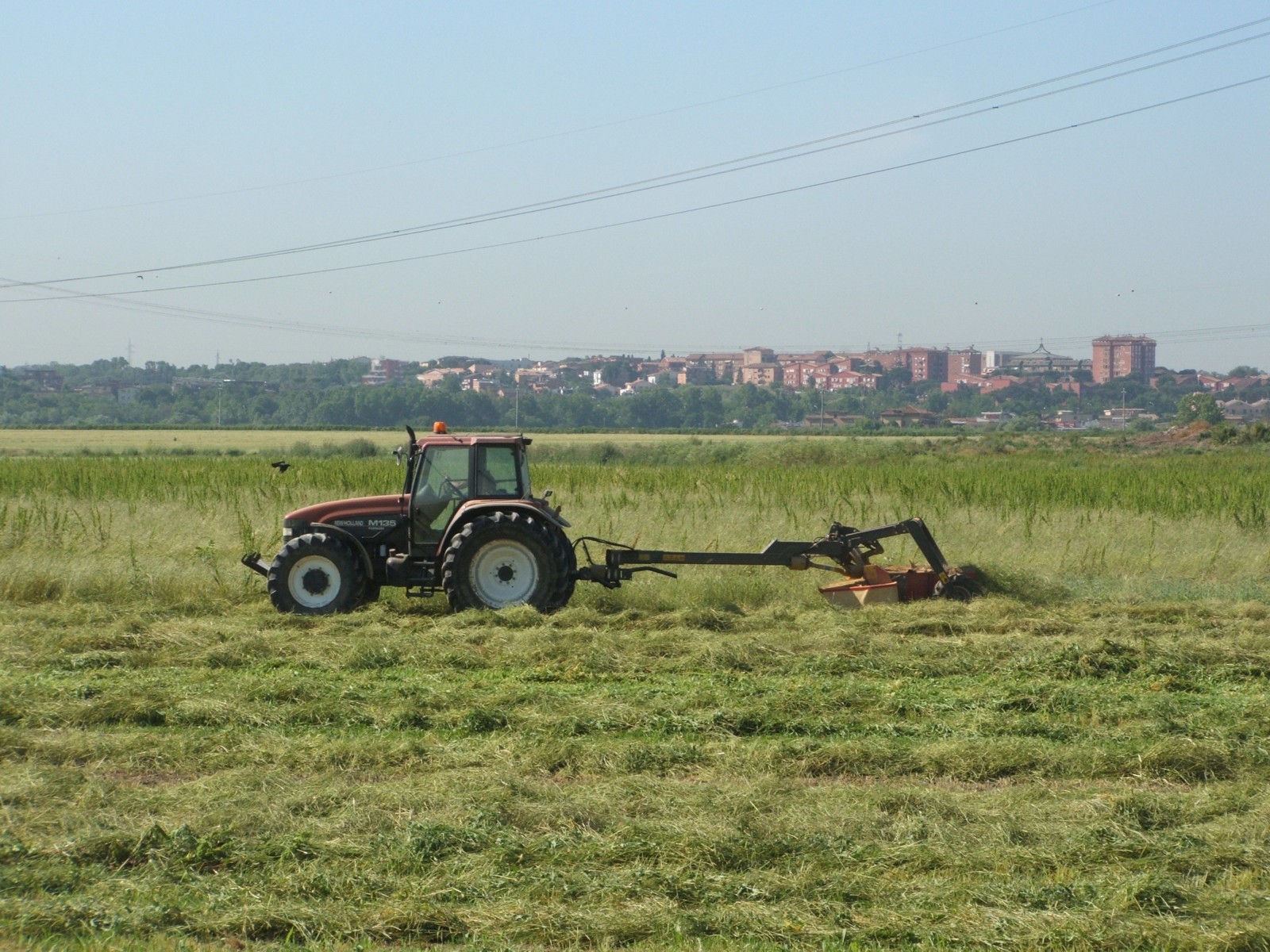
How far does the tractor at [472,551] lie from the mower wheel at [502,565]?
10 millimetres

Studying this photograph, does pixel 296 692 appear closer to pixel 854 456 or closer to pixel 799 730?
pixel 799 730

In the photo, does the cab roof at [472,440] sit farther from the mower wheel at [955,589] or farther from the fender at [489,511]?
the mower wheel at [955,589]

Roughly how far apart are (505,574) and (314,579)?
6.08 feet

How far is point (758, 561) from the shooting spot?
12195mm

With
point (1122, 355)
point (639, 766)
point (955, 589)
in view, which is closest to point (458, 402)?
point (955, 589)

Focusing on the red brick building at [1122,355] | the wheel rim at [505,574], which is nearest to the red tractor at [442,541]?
the wheel rim at [505,574]

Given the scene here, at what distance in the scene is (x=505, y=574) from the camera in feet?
38.3

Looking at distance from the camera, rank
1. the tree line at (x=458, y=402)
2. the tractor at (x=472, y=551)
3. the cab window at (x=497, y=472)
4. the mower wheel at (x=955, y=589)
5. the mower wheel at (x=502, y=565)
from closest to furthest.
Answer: the mower wheel at (x=502, y=565)
the tractor at (x=472, y=551)
the cab window at (x=497, y=472)
the mower wheel at (x=955, y=589)
the tree line at (x=458, y=402)

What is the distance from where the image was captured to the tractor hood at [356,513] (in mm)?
12078

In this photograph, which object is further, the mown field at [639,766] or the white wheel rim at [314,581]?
the white wheel rim at [314,581]

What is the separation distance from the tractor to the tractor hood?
11 millimetres

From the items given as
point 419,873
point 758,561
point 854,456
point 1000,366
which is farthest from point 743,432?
point 1000,366

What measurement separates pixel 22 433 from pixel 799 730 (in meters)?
68.3

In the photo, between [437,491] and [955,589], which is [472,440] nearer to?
[437,491]
